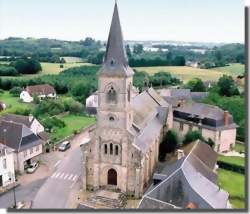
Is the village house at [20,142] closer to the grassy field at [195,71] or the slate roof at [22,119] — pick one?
the slate roof at [22,119]

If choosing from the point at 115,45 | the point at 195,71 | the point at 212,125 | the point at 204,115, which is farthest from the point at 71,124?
the point at 195,71

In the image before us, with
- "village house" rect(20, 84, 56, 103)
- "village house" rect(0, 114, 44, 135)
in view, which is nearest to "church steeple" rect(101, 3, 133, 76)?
"village house" rect(0, 114, 44, 135)

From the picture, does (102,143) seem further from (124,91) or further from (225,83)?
(225,83)

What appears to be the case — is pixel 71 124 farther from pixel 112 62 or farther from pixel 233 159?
pixel 112 62

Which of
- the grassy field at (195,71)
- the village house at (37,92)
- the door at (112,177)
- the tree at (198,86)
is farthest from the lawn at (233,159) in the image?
the village house at (37,92)

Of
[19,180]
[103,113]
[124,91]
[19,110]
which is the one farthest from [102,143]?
[19,110]
